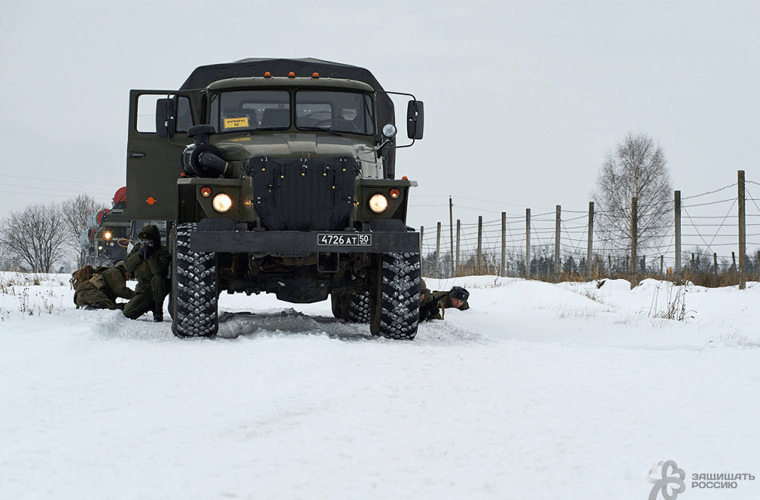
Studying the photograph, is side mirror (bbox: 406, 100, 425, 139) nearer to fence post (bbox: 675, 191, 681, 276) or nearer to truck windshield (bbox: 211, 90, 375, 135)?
truck windshield (bbox: 211, 90, 375, 135)

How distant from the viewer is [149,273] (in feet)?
28.5

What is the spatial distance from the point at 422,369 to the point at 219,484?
2625 mm

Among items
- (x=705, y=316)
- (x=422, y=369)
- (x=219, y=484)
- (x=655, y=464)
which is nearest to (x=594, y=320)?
(x=705, y=316)

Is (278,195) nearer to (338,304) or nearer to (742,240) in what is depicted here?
(338,304)

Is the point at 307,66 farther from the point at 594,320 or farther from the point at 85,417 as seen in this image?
the point at 85,417

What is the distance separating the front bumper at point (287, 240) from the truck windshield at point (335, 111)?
1.67 metres

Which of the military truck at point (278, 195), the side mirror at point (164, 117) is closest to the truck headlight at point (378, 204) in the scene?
the military truck at point (278, 195)

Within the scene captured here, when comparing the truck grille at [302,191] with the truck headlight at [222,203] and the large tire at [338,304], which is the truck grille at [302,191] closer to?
the truck headlight at [222,203]

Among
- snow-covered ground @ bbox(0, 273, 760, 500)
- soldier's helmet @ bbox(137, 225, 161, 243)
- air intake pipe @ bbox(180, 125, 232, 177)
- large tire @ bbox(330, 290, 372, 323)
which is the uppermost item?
air intake pipe @ bbox(180, 125, 232, 177)

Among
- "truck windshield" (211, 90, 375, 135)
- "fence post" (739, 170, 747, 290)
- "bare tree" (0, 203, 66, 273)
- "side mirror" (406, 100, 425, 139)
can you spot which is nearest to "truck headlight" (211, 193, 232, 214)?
"truck windshield" (211, 90, 375, 135)

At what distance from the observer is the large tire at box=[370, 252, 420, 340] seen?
6945mm

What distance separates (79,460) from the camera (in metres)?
2.84

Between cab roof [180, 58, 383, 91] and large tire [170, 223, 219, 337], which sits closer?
large tire [170, 223, 219, 337]

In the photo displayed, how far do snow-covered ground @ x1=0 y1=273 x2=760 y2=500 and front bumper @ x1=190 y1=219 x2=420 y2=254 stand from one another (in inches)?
31.0
